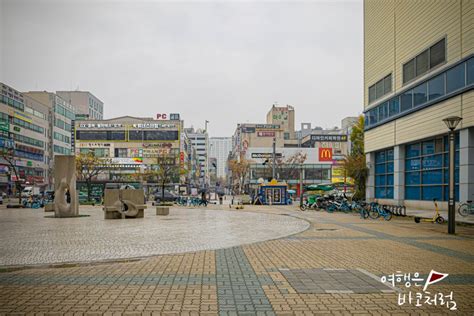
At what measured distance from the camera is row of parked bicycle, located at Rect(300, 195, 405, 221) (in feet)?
82.1

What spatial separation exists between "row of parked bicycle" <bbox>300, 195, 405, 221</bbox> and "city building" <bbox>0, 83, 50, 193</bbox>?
49948 mm

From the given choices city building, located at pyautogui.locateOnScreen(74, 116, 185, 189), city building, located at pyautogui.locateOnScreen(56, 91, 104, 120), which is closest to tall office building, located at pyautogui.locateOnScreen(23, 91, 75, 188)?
city building, located at pyautogui.locateOnScreen(74, 116, 185, 189)

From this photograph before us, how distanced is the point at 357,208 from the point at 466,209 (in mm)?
7321

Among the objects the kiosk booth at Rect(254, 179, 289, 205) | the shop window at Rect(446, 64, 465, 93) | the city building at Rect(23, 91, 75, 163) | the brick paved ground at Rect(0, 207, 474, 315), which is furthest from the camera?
the city building at Rect(23, 91, 75, 163)

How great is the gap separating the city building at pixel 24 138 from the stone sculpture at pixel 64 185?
46.3 m

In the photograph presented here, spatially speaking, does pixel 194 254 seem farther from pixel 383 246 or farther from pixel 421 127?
pixel 421 127

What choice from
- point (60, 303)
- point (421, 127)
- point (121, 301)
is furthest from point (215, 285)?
point (421, 127)

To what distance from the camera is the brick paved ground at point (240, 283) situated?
6.23 metres

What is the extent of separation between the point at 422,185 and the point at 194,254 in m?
25.6

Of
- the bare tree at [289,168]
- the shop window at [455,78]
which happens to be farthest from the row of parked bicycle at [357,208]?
the bare tree at [289,168]

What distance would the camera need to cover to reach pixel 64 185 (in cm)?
2491

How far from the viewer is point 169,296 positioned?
270 inches

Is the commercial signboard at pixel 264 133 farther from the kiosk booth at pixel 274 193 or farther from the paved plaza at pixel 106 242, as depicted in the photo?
the paved plaza at pixel 106 242

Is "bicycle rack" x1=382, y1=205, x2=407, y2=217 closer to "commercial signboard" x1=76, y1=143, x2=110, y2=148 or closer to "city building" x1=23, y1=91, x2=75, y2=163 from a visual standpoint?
"commercial signboard" x1=76, y1=143, x2=110, y2=148
